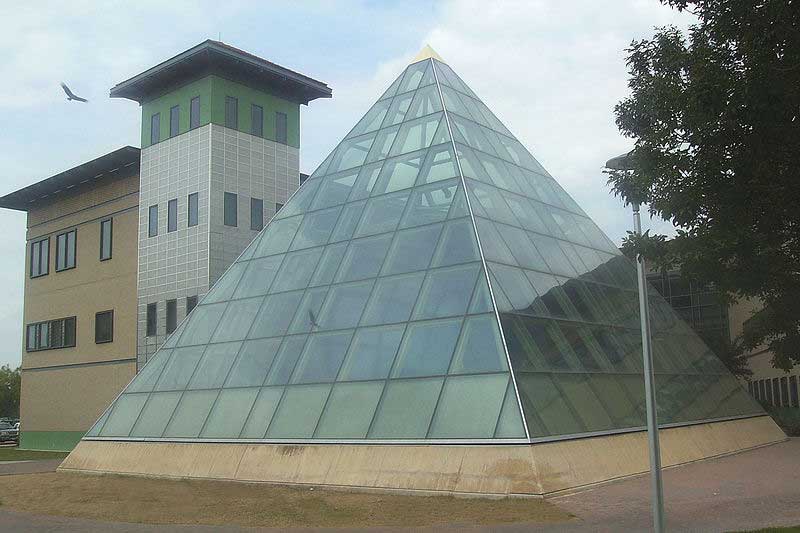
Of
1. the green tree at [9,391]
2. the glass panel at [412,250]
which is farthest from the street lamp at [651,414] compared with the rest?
the green tree at [9,391]

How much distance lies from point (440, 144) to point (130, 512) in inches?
525

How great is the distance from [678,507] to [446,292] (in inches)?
289

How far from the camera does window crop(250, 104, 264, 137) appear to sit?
3744cm

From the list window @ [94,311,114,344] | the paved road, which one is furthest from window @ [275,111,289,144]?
the paved road

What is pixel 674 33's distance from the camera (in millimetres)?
12164

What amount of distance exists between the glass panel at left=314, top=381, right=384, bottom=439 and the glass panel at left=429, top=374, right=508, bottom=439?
1.80 m

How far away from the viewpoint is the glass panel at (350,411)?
58.6 feet

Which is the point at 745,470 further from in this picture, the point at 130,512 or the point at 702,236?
the point at 130,512

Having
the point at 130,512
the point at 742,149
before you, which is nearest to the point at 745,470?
the point at 742,149

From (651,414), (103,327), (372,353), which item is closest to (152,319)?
(103,327)

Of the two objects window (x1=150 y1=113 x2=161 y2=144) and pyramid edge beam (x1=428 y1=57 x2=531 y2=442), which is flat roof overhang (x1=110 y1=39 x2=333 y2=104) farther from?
pyramid edge beam (x1=428 y1=57 x2=531 y2=442)

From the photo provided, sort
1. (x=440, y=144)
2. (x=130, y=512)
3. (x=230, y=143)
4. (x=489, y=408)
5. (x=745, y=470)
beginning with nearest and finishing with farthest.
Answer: (x=130, y=512)
(x=489, y=408)
(x=745, y=470)
(x=440, y=144)
(x=230, y=143)

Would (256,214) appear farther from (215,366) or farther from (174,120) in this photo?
(215,366)

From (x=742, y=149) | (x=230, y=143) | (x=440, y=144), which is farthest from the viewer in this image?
(x=230, y=143)
